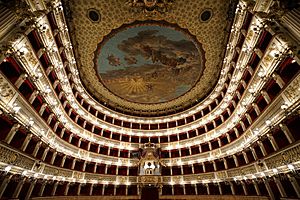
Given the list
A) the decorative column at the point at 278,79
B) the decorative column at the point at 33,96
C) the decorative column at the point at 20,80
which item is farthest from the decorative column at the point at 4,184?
the decorative column at the point at 278,79

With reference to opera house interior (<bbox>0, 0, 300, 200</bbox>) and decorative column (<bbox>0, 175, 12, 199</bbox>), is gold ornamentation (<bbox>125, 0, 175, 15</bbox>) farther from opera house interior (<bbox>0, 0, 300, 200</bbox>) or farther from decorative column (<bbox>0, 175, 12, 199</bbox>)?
decorative column (<bbox>0, 175, 12, 199</bbox>)

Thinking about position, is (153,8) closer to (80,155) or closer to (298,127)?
(298,127)

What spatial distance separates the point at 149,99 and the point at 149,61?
30.3ft

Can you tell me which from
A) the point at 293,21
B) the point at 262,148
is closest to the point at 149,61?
the point at 293,21

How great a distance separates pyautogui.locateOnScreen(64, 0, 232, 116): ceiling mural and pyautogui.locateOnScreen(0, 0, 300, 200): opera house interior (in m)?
0.14

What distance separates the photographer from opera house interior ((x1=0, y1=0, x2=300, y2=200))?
31.7ft

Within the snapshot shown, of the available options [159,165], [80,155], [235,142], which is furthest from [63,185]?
[235,142]

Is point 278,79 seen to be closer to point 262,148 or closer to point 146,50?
point 262,148

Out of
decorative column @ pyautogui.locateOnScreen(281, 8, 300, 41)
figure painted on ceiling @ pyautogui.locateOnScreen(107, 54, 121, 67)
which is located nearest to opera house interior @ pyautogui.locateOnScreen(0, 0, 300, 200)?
decorative column @ pyautogui.locateOnScreen(281, 8, 300, 41)

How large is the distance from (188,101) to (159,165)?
42.3 feet

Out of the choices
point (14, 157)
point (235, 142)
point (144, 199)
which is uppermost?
point (235, 142)

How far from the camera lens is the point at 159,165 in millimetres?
23766

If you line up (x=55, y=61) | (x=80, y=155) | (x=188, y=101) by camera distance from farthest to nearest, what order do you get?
(x=188, y=101) → (x=80, y=155) → (x=55, y=61)

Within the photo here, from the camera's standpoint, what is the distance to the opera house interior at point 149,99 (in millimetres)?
9664
